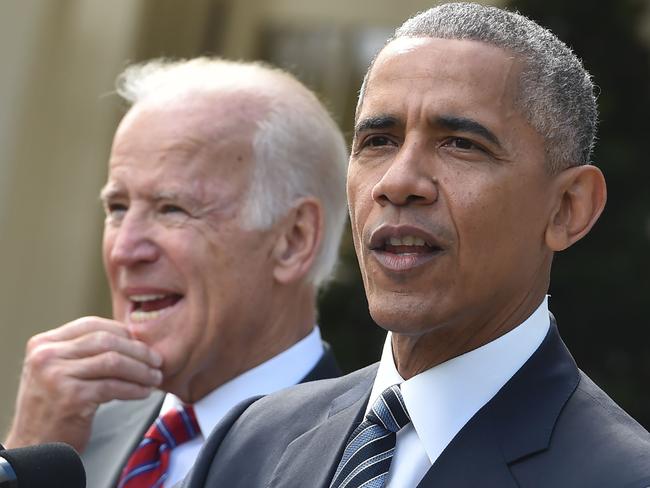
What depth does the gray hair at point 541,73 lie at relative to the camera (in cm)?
275

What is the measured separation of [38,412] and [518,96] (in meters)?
2.20

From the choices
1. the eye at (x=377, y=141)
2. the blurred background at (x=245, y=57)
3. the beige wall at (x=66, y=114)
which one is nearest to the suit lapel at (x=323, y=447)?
the eye at (x=377, y=141)

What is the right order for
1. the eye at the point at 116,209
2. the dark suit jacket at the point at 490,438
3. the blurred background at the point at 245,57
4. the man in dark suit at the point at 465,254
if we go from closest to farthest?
1. the dark suit jacket at the point at 490,438
2. the man in dark suit at the point at 465,254
3. the eye at the point at 116,209
4. the blurred background at the point at 245,57

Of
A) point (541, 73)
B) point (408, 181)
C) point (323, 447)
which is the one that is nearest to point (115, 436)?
point (323, 447)

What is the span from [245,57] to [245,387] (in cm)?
608

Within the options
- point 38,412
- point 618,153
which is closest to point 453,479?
point 38,412

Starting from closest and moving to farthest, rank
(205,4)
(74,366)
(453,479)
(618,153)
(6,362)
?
(453,479), (74,366), (618,153), (6,362), (205,4)

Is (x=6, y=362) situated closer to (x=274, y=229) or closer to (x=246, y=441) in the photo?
→ (x=274, y=229)

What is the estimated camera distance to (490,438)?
8.52ft

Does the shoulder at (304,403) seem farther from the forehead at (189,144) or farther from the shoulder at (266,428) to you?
the forehead at (189,144)

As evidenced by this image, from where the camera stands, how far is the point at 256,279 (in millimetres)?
4254

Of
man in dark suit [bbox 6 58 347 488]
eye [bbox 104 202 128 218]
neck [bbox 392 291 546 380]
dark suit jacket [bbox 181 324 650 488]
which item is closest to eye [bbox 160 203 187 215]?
man in dark suit [bbox 6 58 347 488]

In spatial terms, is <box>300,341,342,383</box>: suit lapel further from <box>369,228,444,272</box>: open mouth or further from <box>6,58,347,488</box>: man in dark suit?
<box>369,228,444,272</box>: open mouth

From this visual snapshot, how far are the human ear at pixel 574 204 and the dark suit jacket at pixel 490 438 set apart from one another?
206 millimetres
